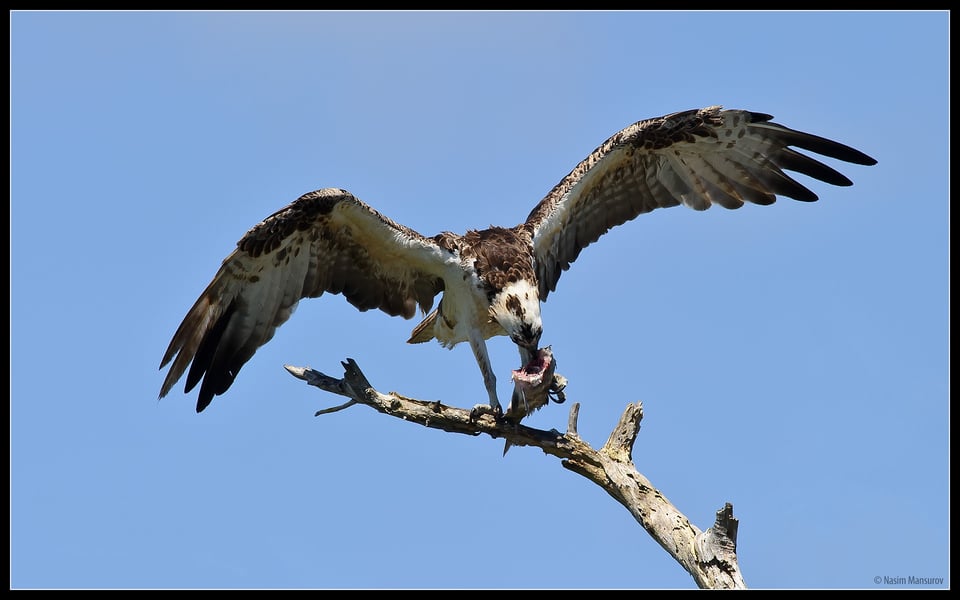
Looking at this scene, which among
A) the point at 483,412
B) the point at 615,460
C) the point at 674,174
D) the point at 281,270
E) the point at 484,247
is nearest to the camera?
the point at 615,460

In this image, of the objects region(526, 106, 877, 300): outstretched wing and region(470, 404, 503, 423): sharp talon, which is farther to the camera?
region(526, 106, 877, 300): outstretched wing

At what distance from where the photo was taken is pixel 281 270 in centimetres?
1030

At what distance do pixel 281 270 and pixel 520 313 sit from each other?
2320 millimetres

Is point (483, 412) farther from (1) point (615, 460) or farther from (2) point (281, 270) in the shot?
(2) point (281, 270)

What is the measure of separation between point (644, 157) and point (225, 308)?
14.6 ft

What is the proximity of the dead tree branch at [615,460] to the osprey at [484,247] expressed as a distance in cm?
34

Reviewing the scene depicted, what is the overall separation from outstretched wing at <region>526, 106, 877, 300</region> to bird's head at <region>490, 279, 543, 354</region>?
1329mm

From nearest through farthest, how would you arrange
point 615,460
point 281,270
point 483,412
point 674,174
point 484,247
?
point 615,460, point 483,412, point 484,247, point 281,270, point 674,174

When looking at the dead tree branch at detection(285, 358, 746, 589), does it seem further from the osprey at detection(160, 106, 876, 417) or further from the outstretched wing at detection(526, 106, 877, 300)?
the outstretched wing at detection(526, 106, 877, 300)

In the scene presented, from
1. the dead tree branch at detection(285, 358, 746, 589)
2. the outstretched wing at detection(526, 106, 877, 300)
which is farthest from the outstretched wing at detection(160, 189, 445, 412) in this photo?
the outstretched wing at detection(526, 106, 877, 300)

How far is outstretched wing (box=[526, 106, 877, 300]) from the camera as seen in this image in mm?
11023

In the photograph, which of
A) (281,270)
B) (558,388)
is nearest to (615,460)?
(558,388)

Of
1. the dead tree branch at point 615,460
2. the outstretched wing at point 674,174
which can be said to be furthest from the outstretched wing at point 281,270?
the outstretched wing at point 674,174

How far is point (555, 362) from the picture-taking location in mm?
9430
